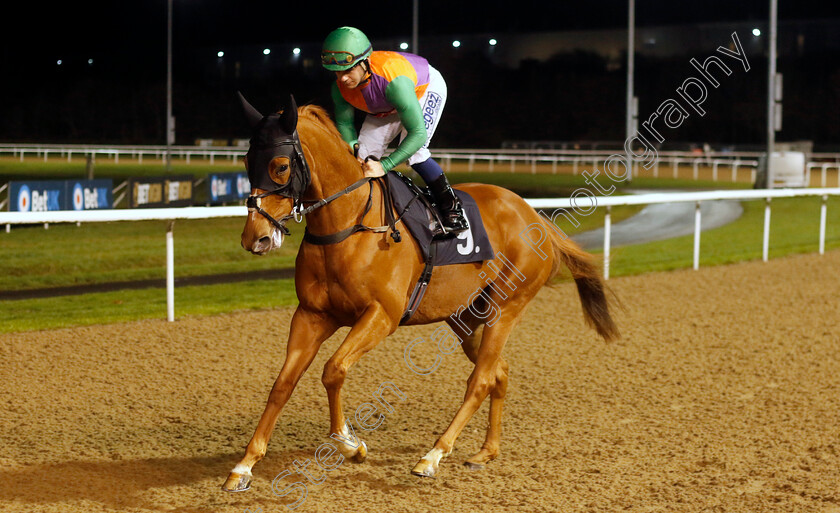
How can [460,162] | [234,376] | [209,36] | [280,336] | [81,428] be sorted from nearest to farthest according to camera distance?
[81,428] < [234,376] < [280,336] < [460,162] < [209,36]

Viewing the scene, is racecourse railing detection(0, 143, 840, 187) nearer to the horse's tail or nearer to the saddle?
the horse's tail

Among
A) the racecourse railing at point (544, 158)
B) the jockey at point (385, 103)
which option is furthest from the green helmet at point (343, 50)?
the racecourse railing at point (544, 158)

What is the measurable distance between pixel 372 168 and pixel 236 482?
1.31 m

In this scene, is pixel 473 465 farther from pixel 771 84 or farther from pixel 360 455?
pixel 771 84

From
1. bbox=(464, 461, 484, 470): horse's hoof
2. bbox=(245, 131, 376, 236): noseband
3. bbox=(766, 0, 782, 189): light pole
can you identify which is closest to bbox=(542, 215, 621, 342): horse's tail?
bbox=(464, 461, 484, 470): horse's hoof

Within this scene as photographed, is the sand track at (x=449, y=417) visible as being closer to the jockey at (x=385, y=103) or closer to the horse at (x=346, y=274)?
the horse at (x=346, y=274)

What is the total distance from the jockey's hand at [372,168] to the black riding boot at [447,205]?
450mm

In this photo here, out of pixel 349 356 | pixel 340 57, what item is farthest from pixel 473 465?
pixel 340 57

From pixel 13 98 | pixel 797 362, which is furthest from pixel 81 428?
pixel 13 98

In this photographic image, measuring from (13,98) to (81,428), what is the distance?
180ft

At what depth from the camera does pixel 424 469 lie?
12.7 feet

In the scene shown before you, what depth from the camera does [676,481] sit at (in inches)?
152

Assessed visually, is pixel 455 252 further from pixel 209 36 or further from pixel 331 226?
pixel 209 36

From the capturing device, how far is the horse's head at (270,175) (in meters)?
3.37
